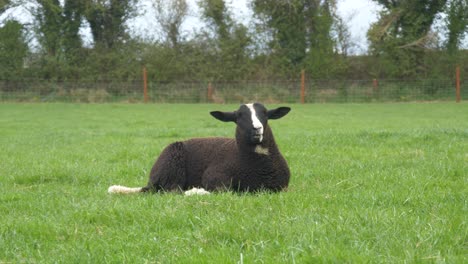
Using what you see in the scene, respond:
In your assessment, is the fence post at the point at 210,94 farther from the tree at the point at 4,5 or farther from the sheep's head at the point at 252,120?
the sheep's head at the point at 252,120

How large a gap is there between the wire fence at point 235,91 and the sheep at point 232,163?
2815 centimetres

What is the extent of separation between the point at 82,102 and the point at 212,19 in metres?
10.7

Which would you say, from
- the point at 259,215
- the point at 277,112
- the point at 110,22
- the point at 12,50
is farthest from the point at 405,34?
the point at 259,215

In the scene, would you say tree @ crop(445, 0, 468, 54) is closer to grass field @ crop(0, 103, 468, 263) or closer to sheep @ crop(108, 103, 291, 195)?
grass field @ crop(0, 103, 468, 263)

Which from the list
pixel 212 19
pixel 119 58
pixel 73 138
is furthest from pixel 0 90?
pixel 73 138

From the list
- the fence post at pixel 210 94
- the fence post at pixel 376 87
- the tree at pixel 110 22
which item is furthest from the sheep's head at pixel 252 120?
the tree at pixel 110 22

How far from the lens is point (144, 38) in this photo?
40.4 metres

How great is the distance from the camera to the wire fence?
3475 cm

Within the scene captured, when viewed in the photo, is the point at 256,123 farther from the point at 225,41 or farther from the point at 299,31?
the point at 299,31

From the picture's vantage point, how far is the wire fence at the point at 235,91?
114 feet

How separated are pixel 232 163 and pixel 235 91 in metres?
30.0

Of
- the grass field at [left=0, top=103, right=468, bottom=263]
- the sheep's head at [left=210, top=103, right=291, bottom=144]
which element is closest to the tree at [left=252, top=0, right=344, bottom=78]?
the grass field at [left=0, top=103, right=468, bottom=263]

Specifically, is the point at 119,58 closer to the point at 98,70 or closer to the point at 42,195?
the point at 98,70

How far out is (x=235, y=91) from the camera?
36.2 m
